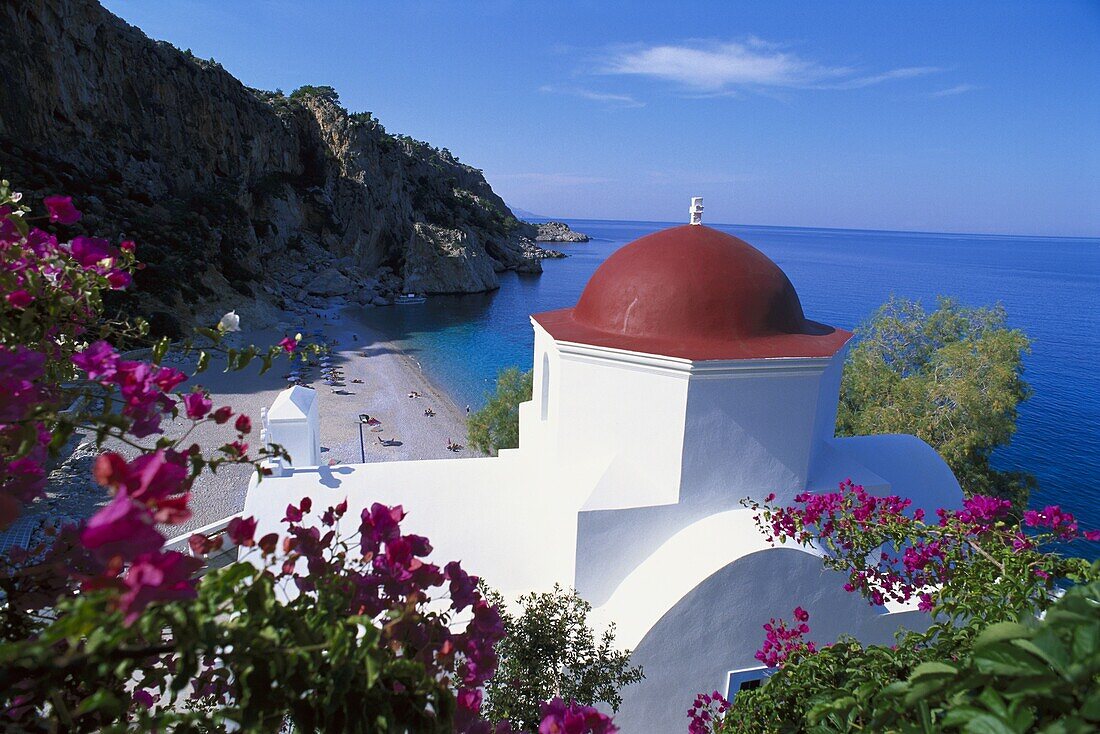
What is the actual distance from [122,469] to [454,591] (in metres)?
1.12

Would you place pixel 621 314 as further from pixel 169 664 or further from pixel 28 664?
pixel 28 664

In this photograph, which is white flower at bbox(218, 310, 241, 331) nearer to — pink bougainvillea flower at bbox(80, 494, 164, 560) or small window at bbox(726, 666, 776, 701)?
pink bougainvillea flower at bbox(80, 494, 164, 560)

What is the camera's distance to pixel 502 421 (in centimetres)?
1445

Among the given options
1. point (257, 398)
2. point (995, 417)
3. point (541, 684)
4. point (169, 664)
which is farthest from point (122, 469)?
point (257, 398)

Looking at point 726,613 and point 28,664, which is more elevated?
point 28,664

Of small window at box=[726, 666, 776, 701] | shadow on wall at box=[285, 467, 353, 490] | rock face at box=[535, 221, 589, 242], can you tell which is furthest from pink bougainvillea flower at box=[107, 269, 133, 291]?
rock face at box=[535, 221, 589, 242]

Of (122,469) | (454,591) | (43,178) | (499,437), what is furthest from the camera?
(43,178)

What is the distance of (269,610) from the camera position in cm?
125

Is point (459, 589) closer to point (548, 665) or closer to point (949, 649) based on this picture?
point (949, 649)

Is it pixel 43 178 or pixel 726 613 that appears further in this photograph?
pixel 43 178

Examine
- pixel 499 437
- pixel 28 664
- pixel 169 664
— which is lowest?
pixel 499 437

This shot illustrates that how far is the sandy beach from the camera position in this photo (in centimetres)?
1302

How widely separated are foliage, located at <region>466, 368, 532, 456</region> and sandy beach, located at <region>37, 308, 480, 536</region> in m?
3.54

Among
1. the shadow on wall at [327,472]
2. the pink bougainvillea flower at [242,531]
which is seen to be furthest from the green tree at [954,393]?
the pink bougainvillea flower at [242,531]
